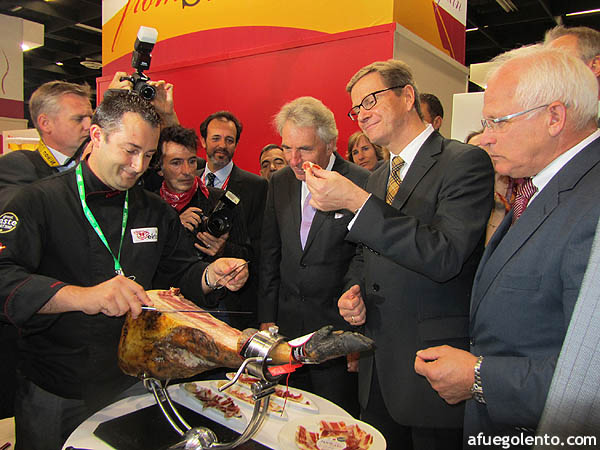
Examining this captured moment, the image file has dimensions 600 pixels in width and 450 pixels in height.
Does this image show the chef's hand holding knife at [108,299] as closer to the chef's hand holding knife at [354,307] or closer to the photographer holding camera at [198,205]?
the chef's hand holding knife at [354,307]

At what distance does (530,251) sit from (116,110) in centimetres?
152

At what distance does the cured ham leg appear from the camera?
1325 millimetres

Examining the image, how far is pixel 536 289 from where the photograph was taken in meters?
1.22

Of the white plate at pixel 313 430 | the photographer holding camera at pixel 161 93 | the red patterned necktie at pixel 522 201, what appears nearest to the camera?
the white plate at pixel 313 430

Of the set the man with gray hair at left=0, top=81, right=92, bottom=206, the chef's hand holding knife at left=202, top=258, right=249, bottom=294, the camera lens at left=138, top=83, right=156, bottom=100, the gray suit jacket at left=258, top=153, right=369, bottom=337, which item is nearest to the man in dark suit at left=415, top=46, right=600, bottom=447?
the chef's hand holding knife at left=202, top=258, right=249, bottom=294

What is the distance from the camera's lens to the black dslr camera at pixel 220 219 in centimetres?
261

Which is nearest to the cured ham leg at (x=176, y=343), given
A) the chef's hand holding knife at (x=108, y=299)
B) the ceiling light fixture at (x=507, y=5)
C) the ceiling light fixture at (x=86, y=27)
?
the chef's hand holding knife at (x=108, y=299)

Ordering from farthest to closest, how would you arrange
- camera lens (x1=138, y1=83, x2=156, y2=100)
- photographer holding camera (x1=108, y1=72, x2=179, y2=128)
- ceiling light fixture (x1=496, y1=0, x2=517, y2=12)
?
ceiling light fixture (x1=496, y1=0, x2=517, y2=12)
photographer holding camera (x1=108, y1=72, x2=179, y2=128)
camera lens (x1=138, y1=83, x2=156, y2=100)

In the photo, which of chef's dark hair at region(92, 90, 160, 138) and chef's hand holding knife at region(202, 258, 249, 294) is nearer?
chef's dark hair at region(92, 90, 160, 138)
